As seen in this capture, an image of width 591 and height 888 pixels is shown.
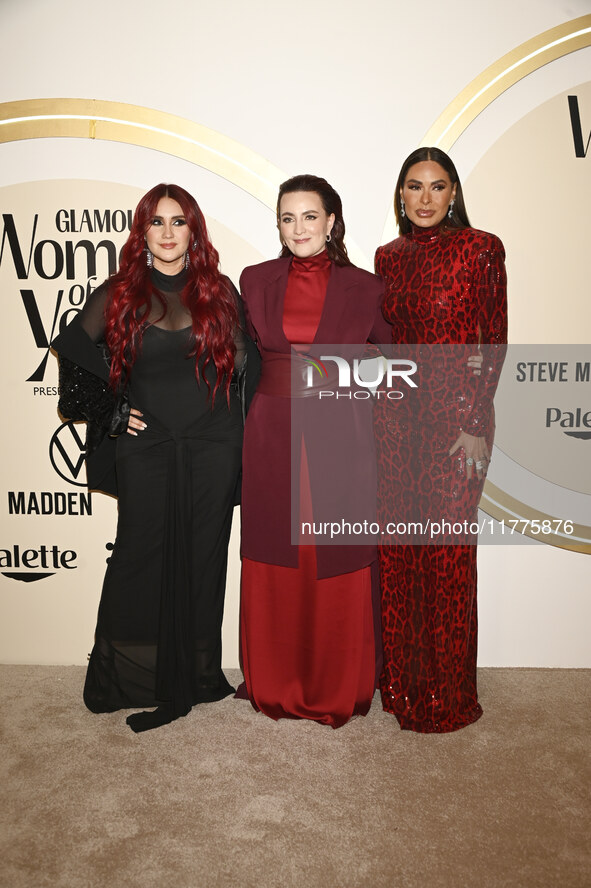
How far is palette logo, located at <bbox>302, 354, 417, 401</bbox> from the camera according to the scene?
2.65 m

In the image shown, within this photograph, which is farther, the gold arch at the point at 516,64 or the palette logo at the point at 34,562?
the palette logo at the point at 34,562

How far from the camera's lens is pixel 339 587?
276cm

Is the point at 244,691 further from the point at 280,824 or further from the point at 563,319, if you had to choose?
the point at 563,319

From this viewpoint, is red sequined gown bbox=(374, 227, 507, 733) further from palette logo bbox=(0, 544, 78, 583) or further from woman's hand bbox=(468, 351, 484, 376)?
palette logo bbox=(0, 544, 78, 583)

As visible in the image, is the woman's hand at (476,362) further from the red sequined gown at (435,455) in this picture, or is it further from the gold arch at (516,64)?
the gold arch at (516,64)

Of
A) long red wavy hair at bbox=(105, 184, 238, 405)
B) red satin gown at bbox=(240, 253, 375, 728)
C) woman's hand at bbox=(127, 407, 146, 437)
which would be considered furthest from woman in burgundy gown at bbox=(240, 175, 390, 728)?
woman's hand at bbox=(127, 407, 146, 437)

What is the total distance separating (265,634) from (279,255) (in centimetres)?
160

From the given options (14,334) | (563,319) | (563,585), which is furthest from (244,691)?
(563,319)

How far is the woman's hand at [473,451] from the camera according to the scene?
2.58 meters

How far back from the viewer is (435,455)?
8.59 feet

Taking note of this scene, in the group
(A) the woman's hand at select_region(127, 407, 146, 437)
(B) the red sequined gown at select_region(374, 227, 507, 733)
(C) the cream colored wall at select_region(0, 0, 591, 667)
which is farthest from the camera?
(C) the cream colored wall at select_region(0, 0, 591, 667)

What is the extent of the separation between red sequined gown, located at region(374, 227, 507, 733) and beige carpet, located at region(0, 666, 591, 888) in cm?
19

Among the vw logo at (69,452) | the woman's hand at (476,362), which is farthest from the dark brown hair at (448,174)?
the vw logo at (69,452)

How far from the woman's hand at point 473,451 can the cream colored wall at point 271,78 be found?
950 millimetres
